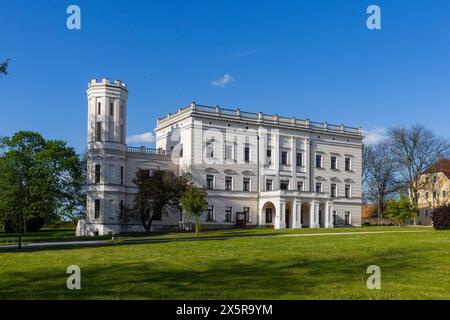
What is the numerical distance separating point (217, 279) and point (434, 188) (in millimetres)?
75506

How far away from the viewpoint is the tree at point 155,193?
4978cm

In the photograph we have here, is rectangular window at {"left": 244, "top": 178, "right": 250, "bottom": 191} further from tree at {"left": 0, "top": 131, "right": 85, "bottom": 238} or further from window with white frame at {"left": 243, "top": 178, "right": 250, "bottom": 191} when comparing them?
tree at {"left": 0, "top": 131, "right": 85, "bottom": 238}

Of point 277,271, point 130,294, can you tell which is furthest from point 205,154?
point 130,294

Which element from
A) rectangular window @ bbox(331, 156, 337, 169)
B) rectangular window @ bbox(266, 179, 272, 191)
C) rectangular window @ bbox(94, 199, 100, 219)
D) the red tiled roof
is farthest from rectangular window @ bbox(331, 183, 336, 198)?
rectangular window @ bbox(94, 199, 100, 219)

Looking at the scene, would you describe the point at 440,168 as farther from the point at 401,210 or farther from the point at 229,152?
the point at 229,152

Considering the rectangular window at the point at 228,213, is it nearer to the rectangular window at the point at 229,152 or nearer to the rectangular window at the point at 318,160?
the rectangular window at the point at 229,152

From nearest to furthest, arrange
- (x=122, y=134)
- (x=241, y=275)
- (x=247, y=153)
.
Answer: (x=241, y=275) → (x=122, y=134) → (x=247, y=153)

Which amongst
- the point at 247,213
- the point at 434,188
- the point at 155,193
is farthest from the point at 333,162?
the point at 155,193

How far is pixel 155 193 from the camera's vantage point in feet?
163

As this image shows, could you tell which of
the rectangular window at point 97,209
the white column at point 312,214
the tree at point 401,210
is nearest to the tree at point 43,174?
the rectangular window at point 97,209

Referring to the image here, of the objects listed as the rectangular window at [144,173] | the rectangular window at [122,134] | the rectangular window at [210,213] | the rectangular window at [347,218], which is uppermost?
the rectangular window at [122,134]

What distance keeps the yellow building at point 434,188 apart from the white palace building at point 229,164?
685 inches
